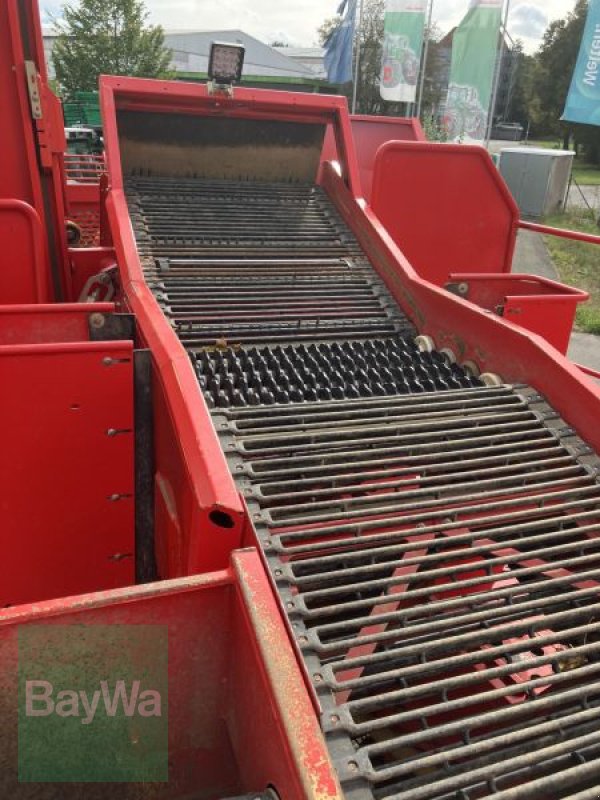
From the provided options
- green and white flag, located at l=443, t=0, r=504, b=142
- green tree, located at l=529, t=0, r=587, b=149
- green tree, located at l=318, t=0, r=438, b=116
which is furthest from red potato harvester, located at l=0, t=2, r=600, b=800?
green tree, located at l=529, t=0, r=587, b=149

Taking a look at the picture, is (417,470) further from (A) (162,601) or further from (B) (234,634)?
(A) (162,601)

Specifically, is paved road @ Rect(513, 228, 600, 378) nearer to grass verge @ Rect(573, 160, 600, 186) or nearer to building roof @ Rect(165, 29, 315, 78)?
grass verge @ Rect(573, 160, 600, 186)

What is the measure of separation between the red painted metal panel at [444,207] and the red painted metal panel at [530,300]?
955 millimetres

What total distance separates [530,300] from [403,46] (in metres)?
13.2

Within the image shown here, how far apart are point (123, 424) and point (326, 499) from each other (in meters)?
0.86

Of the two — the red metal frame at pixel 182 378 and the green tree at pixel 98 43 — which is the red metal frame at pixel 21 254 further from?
the green tree at pixel 98 43

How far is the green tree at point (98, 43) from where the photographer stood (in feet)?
77.2

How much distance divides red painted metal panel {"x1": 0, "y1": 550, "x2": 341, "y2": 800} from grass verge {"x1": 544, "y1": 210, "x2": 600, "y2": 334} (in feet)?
24.7

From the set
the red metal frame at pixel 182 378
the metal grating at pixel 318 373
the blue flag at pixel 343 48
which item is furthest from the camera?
the blue flag at pixel 343 48

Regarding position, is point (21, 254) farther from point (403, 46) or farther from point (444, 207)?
point (403, 46)

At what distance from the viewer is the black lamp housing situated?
3.94m

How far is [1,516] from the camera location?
244cm

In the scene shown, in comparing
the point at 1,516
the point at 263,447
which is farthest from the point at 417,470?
the point at 1,516

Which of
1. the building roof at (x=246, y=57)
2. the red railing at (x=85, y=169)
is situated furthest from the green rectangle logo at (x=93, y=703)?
the building roof at (x=246, y=57)
